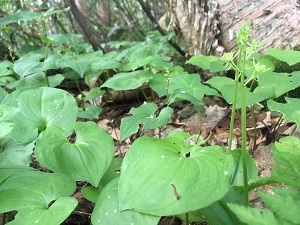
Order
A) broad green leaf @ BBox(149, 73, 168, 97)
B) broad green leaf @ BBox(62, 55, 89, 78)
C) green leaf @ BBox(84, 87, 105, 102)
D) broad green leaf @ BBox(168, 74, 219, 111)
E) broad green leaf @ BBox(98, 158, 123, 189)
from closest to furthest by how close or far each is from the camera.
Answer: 1. broad green leaf @ BBox(98, 158, 123, 189)
2. broad green leaf @ BBox(168, 74, 219, 111)
3. broad green leaf @ BBox(149, 73, 168, 97)
4. broad green leaf @ BBox(62, 55, 89, 78)
5. green leaf @ BBox(84, 87, 105, 102)

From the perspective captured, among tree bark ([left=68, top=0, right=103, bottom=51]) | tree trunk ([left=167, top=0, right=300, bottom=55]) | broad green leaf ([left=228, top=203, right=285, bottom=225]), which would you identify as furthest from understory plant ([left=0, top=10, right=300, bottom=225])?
A: tree bark ([left=68, top=0, right=103, bottom=51])

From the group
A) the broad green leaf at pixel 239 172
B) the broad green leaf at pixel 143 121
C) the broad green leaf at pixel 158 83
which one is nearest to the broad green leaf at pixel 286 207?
the broad green leaf at pixel 239 172

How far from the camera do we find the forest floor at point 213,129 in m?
1.53

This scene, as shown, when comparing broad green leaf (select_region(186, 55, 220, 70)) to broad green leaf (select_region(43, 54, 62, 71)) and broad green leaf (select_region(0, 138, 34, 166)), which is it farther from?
broad green leaf (select_region(0, 138, 34, 166))

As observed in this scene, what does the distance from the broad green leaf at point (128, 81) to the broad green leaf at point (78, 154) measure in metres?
0.91

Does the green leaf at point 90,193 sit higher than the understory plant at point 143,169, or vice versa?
the understory plant at point 143,169

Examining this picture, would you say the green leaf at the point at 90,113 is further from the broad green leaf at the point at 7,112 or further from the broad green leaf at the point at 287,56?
the broad green leaf at the point at 287,56

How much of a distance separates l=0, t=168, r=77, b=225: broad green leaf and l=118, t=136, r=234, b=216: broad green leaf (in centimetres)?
23

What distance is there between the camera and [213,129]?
6.77ft

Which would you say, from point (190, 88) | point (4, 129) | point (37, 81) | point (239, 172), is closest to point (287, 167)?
point (239, 172)

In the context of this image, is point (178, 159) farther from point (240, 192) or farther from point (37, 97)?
point (37, 97)

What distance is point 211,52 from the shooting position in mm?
2537

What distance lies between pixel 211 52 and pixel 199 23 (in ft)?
0.85

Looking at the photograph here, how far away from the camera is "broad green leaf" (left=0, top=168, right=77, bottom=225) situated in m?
0.97
